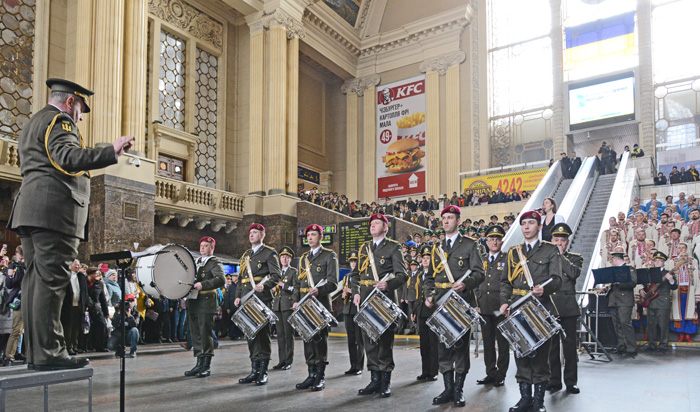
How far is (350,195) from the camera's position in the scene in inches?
1259

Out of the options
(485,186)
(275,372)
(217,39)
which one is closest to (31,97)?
(217,39)

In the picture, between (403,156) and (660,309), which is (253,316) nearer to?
(660,309)

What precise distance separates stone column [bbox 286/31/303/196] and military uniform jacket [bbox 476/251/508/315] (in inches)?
689

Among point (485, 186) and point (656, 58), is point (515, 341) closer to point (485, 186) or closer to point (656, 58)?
point (485, 186)

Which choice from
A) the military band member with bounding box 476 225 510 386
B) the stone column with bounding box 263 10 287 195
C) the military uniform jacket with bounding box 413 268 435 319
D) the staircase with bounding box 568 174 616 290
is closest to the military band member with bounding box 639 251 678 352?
the staircase with bounding box 568 174 616 290

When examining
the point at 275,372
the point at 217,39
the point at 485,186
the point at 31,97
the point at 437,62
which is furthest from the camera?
the point at 437,62

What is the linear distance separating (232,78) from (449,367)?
2258cm

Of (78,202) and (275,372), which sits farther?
(275,372)

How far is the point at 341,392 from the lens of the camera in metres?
6.18

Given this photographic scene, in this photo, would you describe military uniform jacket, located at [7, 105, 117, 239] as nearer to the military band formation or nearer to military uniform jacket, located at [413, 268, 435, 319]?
the military band formation

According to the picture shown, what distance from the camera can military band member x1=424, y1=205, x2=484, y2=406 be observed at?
553 cm

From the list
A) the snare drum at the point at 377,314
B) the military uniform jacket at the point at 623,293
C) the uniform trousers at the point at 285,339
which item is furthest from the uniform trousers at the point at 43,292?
the military uniform jacket at the point at 623,293

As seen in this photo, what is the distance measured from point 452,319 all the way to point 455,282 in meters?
0.44

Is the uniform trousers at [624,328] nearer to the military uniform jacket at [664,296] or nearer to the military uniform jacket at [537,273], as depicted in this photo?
the military uniform jacket at [664,296]
